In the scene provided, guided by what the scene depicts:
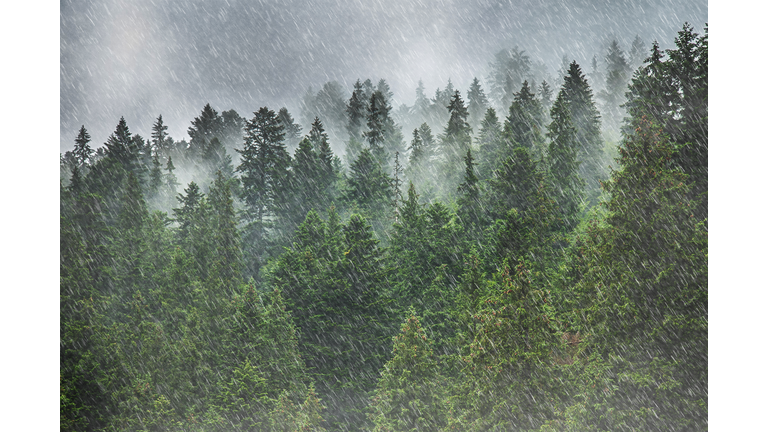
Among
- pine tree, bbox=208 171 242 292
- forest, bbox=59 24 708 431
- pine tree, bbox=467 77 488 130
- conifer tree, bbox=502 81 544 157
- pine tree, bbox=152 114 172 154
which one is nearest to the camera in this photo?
forest, bbox=59 24 708 431

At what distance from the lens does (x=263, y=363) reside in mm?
24891

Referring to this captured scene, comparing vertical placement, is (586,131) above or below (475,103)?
below

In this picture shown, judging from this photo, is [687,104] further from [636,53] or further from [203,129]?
[636,53]

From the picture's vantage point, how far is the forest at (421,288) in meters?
14.4

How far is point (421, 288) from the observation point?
29.0 m

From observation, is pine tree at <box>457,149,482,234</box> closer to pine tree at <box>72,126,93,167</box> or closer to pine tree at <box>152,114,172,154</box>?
pine tree at <box>72,126,93,167</box>

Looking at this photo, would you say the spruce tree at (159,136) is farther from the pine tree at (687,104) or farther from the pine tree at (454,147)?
the pine tree at (687,104)

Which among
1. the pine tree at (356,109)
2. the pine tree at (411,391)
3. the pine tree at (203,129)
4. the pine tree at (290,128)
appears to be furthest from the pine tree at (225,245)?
the pine tree at (203,129)

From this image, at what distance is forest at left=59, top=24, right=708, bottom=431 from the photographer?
14.4 m

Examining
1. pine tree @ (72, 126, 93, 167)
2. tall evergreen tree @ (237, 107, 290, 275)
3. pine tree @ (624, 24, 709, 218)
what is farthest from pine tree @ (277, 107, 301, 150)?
pine tree @ (624, 24, 709, 218)

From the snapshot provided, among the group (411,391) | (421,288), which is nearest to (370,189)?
(421,288)
